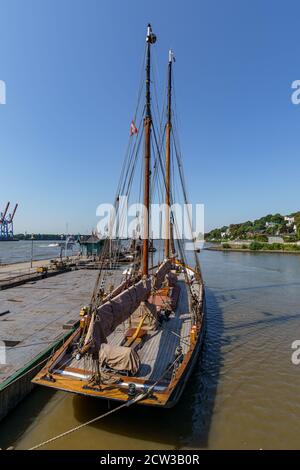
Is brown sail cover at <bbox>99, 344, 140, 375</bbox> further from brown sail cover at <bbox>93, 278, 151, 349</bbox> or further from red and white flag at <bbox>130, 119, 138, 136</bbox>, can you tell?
red and white flag at <bbox>130, 119, 138, 136</bbox>

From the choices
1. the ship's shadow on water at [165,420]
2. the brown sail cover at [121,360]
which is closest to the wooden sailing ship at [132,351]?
the brown sail cover at [121,360]

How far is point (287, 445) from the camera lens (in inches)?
288

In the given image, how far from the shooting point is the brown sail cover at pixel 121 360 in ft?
25.7

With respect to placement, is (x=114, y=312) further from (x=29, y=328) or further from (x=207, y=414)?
(x=29, y=328)

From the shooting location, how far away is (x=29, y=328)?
12.7 metres

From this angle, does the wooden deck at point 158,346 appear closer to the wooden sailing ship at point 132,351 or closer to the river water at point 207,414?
the wooden sailing ship at point 132,351

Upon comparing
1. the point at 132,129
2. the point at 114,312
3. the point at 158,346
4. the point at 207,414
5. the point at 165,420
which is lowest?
the point at 207,414

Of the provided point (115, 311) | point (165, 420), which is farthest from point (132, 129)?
point (165, 420)

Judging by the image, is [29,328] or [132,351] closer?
[132,351]

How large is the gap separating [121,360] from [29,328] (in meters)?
7.03

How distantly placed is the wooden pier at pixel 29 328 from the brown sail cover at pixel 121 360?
8.71ft

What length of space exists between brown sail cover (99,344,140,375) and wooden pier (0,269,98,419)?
266 centimetres

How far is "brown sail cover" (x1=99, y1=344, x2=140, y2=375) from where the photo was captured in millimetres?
7832

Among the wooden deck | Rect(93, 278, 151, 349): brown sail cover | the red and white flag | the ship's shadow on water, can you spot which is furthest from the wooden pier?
the red and white flag
